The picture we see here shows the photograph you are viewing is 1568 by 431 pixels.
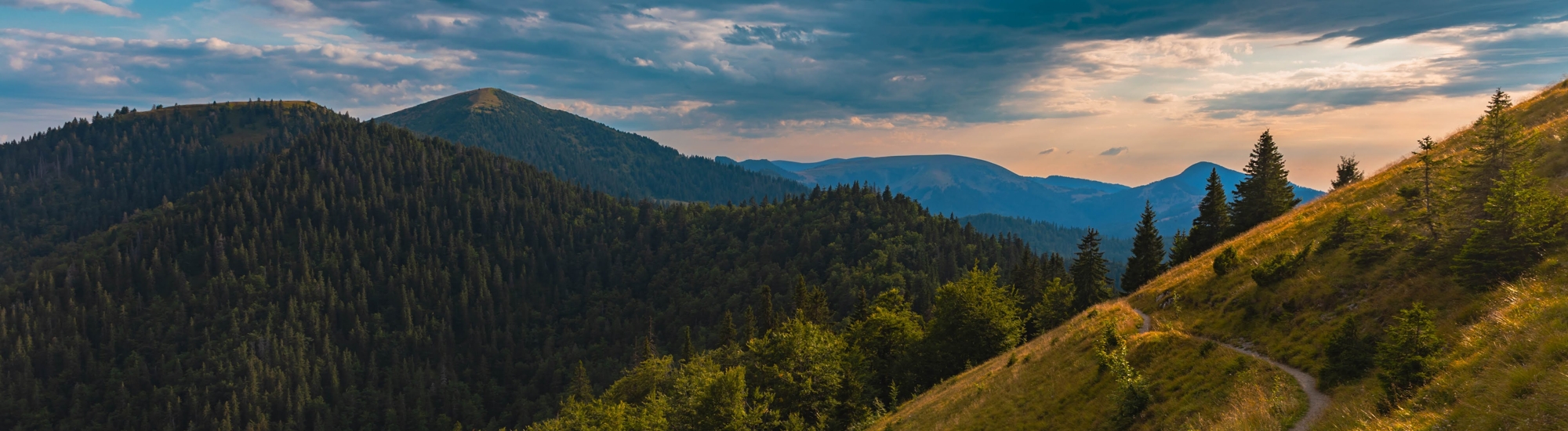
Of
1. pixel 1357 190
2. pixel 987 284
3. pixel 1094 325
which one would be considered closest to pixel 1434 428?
pixel 1094 325

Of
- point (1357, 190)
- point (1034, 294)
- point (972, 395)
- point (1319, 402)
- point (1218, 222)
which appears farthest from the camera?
point (1034, 294)

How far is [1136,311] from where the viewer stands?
141ft

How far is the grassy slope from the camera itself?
1582cm

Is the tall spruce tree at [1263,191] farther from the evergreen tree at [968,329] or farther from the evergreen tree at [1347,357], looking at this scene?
the evergreen tree at [1347,357]

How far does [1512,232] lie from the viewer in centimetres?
2255

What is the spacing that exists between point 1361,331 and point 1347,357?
250 cm

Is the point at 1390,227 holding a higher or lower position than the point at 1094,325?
higher

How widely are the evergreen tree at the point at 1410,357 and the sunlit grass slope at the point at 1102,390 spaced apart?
255 centimetres

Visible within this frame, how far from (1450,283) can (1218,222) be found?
58.0 meters

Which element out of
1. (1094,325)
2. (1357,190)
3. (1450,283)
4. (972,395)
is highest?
(1357,190)

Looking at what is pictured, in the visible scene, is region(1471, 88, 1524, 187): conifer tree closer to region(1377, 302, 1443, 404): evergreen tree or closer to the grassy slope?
the grassy slope

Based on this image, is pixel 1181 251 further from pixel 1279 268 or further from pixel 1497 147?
pixel 1497 147

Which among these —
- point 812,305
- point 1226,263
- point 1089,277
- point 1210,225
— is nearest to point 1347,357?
point 1226,263

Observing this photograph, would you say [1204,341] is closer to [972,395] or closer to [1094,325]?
[1094,325]
